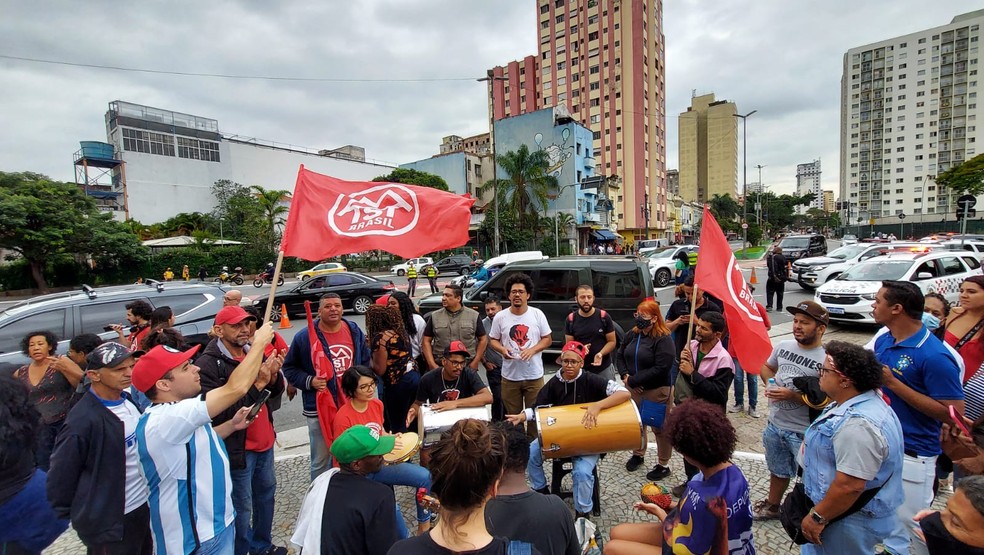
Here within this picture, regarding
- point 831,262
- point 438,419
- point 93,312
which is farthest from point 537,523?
point 831,262

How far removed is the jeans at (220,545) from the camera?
7.15 ft

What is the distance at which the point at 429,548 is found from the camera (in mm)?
1502

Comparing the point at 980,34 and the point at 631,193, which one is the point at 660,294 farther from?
the point at 980,34

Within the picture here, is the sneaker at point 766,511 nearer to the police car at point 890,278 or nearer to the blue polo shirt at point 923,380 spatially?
the blue polo shirt at point 923,380

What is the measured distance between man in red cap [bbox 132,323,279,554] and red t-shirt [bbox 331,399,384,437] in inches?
30.6

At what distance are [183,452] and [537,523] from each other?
1691 millimetres

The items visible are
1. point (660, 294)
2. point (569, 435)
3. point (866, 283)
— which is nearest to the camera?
point (569, 435)

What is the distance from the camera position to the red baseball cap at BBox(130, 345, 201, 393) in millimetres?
2086

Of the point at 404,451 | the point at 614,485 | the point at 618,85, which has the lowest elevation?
the point at 614,485

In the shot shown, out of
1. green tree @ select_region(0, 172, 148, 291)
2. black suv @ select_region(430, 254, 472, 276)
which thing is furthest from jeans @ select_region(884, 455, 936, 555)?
green tree @ select_region(0, 172, 148, 291)

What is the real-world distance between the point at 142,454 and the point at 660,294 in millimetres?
17099

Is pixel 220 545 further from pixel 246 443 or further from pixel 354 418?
pixel 354 418

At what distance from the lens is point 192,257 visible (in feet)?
110

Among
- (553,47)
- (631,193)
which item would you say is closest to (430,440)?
(631,193)
